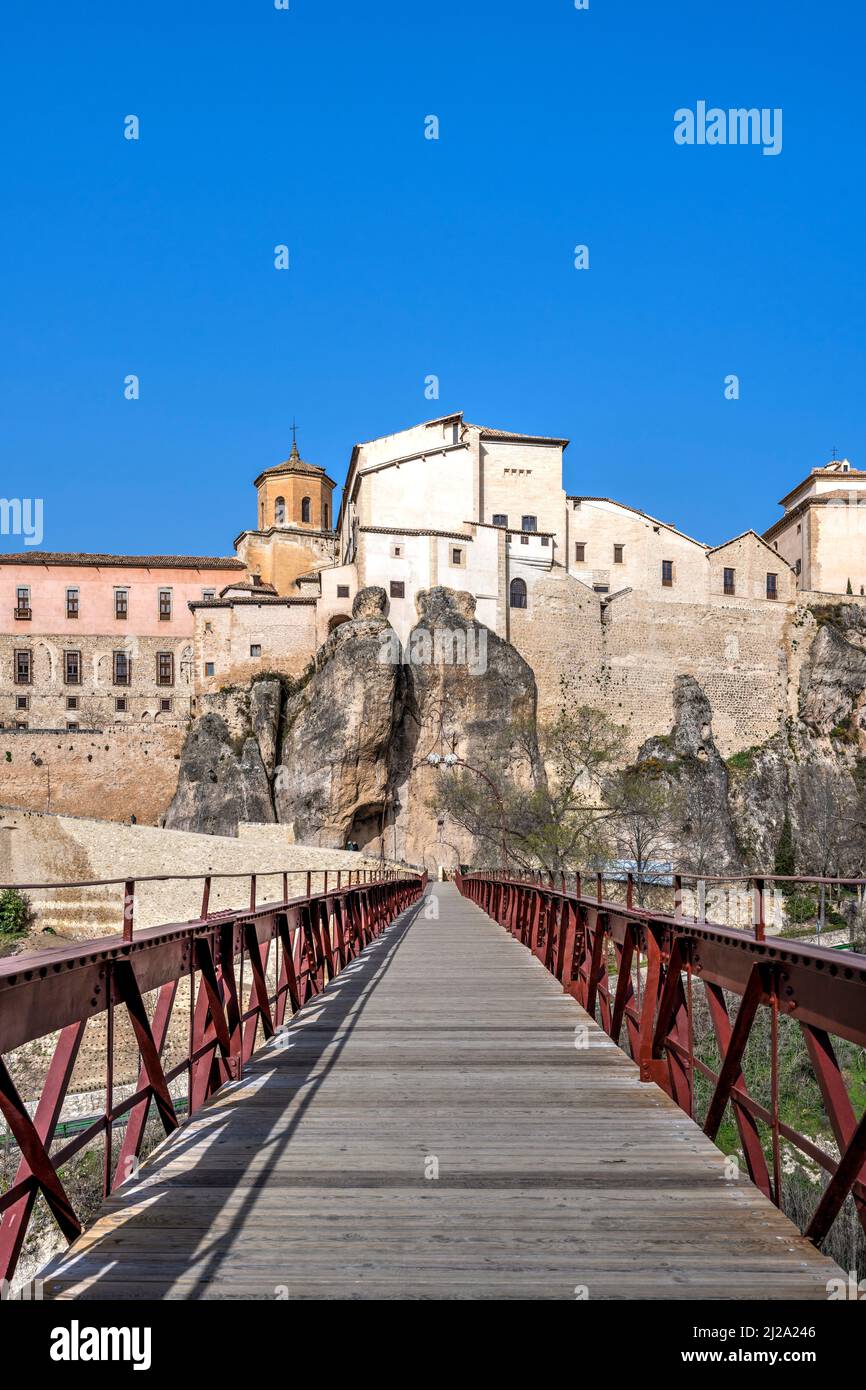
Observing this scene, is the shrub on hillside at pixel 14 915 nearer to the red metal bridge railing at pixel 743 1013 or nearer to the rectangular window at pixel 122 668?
the rectangular window at pixel 122 668

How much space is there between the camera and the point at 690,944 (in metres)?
5.42

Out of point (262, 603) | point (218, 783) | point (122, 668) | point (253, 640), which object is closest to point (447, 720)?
point (218, 783)

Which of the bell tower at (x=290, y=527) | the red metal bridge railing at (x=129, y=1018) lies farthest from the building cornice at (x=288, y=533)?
the red metal bridge railing at (x=129, y=1018)

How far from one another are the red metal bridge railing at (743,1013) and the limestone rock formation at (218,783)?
137 ft

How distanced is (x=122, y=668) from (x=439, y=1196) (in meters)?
58.3

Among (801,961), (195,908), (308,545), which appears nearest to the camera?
(801,961)

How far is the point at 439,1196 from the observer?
452cm

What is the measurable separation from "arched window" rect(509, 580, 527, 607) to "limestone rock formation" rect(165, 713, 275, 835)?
559 inches

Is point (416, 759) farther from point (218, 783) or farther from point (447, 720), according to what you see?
point (218, 783)

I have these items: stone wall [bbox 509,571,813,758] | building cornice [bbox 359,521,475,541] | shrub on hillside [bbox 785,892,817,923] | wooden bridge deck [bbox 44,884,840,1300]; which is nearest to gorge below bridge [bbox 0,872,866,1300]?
wooden bridge deck [bbox 44,884,840,1300]

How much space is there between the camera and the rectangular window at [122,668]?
60094 millimetres
